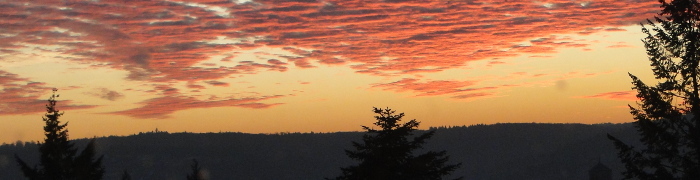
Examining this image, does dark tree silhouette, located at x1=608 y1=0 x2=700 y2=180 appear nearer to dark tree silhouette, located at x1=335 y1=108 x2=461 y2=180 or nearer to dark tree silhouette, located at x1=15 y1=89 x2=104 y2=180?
dark tree silhouette, located at x1=335 y1=108 x2=461 y2=180

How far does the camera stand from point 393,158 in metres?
23.1

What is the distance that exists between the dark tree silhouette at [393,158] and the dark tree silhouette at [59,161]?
1423 cm

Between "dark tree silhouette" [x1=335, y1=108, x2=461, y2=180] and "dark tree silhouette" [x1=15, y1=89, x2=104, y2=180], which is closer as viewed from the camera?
"dark tree silhouette" [x1=335, y1=108, x2=461, y2=180]

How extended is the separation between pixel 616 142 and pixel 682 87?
2.72 meters

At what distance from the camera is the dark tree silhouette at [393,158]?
22.9m

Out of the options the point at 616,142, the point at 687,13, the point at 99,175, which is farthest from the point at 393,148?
the point at 99,175

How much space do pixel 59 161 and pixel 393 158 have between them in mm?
15610

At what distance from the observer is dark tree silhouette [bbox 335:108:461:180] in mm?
22922

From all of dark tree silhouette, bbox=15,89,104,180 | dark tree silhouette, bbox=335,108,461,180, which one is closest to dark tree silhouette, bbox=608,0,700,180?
dark tree silhouette, bbox=335,108,461,180

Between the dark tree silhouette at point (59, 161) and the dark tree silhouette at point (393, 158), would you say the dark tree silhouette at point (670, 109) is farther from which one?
the dark tree silhouette at point (59, 161)

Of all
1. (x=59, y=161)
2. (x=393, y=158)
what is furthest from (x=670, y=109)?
(x=59, y=161)

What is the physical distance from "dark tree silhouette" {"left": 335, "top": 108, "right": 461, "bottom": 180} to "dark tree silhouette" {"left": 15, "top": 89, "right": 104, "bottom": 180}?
1423cm

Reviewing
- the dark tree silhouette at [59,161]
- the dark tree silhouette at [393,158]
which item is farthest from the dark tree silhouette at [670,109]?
the dark tree silhouette at [59,161]

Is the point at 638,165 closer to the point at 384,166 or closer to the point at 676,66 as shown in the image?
the point at 676,66
